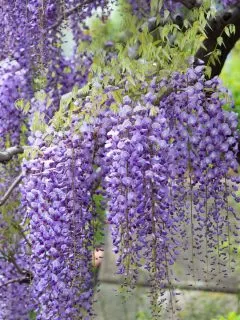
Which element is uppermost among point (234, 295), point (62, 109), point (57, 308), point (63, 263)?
point (62, 109)

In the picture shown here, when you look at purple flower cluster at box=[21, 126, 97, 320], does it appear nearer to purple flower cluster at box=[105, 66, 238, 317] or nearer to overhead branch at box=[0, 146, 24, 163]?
purple flower cluster at box=[105, 66, 238, 317]

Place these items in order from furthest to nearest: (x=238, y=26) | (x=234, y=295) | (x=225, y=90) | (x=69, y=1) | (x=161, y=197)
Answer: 1. (x=234, y=295)
2. (x=69, y=1)
3. (x=238, y=26)
4. (x=225, y=90)
5. (x=161, y=197)

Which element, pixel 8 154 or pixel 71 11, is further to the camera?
pixel 71 11

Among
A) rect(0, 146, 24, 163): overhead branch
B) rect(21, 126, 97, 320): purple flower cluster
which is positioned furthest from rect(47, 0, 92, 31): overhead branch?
rect(21, 126, 97, 320): purple flower cluster

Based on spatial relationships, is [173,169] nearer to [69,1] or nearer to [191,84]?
[191,84]

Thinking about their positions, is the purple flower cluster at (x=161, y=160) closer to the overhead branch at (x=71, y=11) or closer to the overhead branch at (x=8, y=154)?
the overhead branch at (x=8, y=154)

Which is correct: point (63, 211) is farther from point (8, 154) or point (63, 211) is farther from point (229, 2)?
point (229, 2)

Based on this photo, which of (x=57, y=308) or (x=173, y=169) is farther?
(x=57, y=308)

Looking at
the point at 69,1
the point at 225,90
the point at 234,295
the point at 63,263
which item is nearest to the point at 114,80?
the point at 225,90

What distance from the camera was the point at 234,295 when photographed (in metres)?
6.55

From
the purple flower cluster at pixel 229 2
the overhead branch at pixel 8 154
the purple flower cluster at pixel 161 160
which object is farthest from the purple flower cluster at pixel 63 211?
the purple flower cluster at pixel 229 2

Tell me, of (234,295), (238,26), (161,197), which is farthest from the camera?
(234,295)

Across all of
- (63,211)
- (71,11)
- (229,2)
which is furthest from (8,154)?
(229,2)

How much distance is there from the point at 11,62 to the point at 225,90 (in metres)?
1.87
